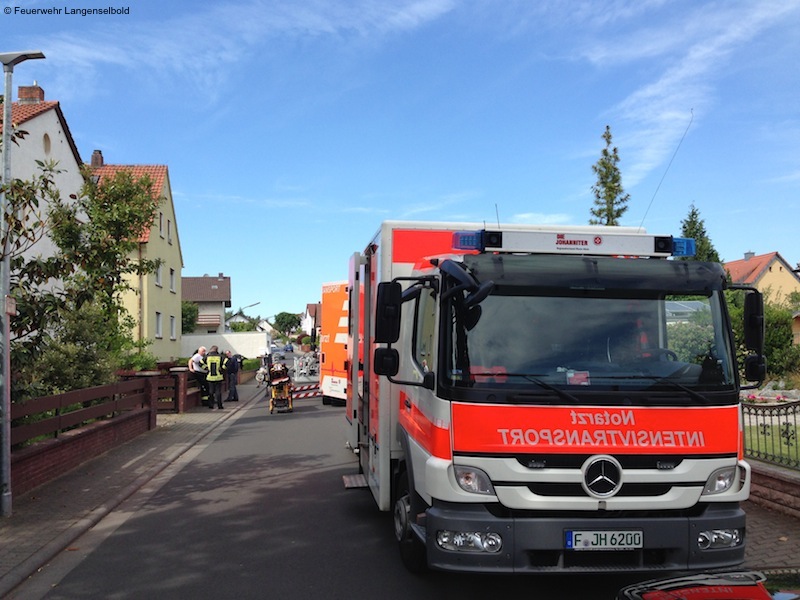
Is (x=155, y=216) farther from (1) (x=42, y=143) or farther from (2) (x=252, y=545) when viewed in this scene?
(2) (x=252, y=545)

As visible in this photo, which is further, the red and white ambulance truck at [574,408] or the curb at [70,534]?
the curb at [70,534]

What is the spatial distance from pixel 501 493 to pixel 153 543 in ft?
12.0

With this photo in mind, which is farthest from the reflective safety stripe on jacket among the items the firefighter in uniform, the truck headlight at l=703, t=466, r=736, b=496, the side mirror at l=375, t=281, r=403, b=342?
the truck headlight at l=703, t=466, r=736, b=496

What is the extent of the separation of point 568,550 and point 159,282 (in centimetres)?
3328

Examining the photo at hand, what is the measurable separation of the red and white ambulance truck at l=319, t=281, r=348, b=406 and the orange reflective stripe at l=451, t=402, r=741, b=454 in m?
12.8

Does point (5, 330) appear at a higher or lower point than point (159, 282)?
lower

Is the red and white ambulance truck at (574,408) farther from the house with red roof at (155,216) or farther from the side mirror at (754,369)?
the house with red roof at (155,216)

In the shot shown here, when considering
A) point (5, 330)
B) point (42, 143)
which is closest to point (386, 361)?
point (5, 330)

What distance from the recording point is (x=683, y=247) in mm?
5430

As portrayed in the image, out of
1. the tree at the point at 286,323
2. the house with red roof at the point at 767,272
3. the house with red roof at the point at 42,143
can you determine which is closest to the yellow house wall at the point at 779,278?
the house with red roof at the point at 767,272

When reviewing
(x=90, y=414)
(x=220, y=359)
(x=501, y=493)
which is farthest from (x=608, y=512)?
(x=220, y=359)

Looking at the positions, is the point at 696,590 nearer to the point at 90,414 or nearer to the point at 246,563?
the point at 246,563

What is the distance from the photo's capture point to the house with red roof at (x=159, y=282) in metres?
32.8

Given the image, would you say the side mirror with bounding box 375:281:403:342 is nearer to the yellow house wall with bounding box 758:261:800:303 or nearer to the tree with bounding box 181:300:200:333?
the tree with bounding box 181:300:200:333
